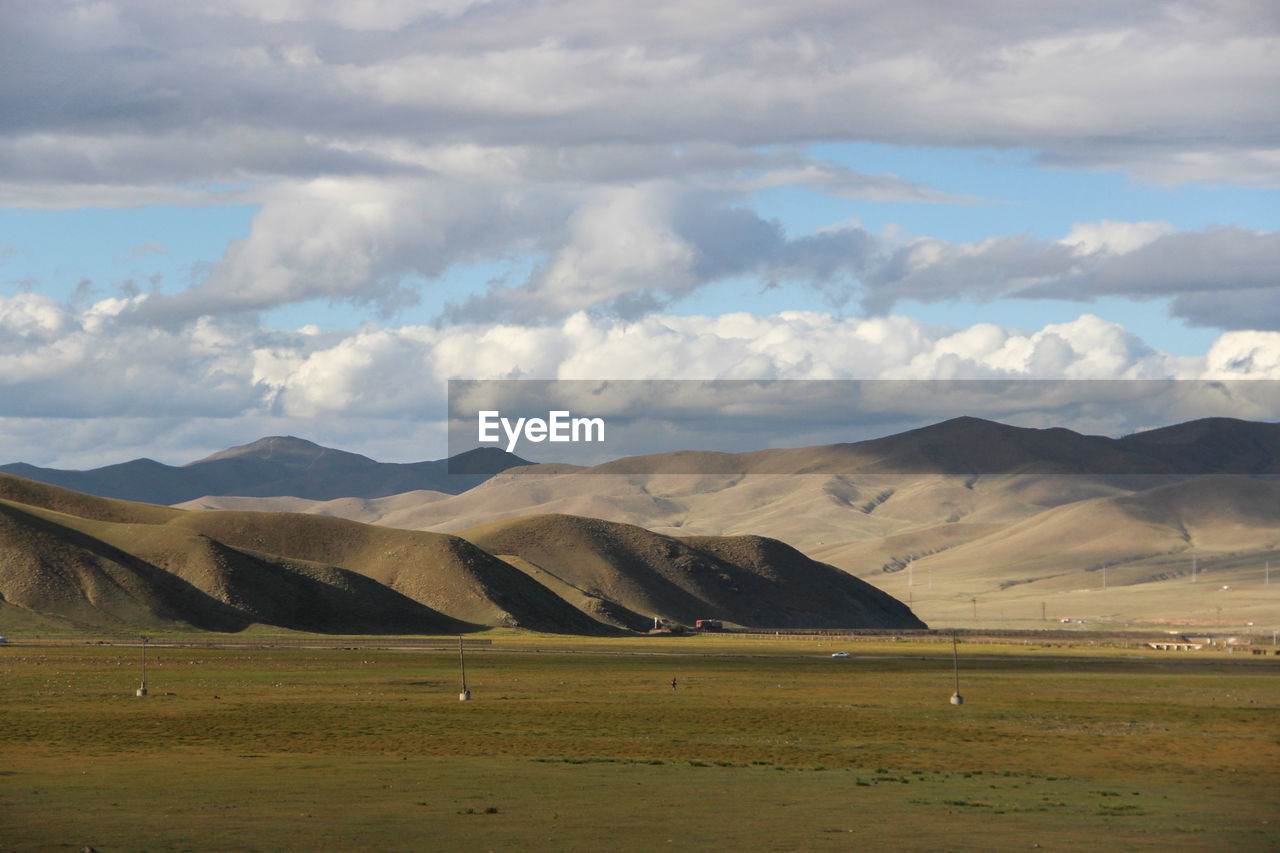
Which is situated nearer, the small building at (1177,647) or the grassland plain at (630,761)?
the grassland plain at (630,761)

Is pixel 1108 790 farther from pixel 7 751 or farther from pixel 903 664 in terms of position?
pixel 903 664

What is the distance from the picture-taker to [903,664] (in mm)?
122812

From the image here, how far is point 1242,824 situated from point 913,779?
36.2 feet

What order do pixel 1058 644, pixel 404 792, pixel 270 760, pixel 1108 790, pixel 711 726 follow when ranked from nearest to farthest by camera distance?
pixel 404 792 < pixel 1108 790 < pixel 270 760 < pixel 711 726 < pixel 1058 644

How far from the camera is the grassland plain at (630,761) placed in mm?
32500

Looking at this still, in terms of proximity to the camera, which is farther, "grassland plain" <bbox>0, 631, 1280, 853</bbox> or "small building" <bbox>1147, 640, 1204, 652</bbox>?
"small building" <bbox>1147, 640, 1204, 652</bbox>

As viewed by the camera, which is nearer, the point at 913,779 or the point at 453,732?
the point at 913,779

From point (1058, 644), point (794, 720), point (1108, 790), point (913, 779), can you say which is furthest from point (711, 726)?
point (1058, 644)

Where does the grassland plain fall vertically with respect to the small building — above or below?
above

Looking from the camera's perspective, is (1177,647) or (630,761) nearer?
(630,761)

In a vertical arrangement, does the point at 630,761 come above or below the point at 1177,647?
above

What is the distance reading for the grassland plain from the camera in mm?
32500

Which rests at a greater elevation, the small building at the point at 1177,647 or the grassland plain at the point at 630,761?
the grassland plain at the point at 630,761

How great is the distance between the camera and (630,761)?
47938mm
